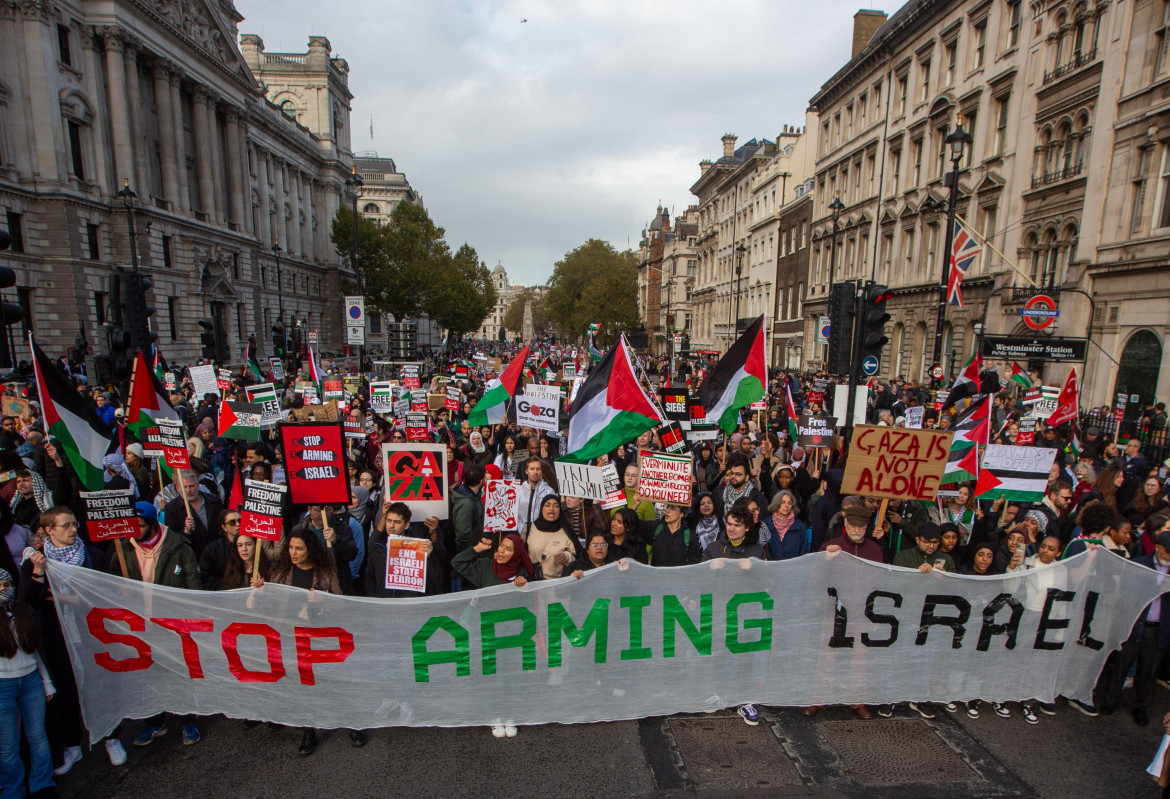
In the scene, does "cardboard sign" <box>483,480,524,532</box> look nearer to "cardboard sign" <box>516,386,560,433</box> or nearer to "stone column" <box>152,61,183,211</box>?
"cardboard sign" <box>516,386,560,433</box>

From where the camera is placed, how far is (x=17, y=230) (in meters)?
29.3

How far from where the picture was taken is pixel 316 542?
195 inches

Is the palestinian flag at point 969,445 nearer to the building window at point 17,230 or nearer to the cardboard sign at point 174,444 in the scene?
the cardboard sign at point 174,444

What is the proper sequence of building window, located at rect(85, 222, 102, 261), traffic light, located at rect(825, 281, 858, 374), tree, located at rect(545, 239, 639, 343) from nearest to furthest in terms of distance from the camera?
traffic light, located at rect(825, 281, 858, 374) → building window, located at rect(85, 222, 102, 261) → tree, located at rect(545, 239, 639, 343)

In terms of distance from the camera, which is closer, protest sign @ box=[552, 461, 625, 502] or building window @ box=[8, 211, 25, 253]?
protest sign @ box=[552, 461, 625, 502]

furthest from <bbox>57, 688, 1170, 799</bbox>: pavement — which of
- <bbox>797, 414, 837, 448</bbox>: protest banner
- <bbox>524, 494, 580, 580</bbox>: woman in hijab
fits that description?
<bbox>797, 414, 837, 448</bbox>: protest banner

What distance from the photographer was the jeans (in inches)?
154

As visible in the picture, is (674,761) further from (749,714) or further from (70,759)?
(70,759)

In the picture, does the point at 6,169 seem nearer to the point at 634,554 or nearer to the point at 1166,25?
the point at 634,554

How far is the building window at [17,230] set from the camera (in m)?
28.9

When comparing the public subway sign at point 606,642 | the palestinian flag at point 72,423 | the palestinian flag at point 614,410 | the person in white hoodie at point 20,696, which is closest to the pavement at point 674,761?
the public subway sign at point 606,642

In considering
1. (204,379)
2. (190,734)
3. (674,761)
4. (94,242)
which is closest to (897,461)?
(674,761)

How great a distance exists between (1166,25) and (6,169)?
43.4 meters

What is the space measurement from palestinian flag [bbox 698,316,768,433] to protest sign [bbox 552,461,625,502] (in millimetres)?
2731
